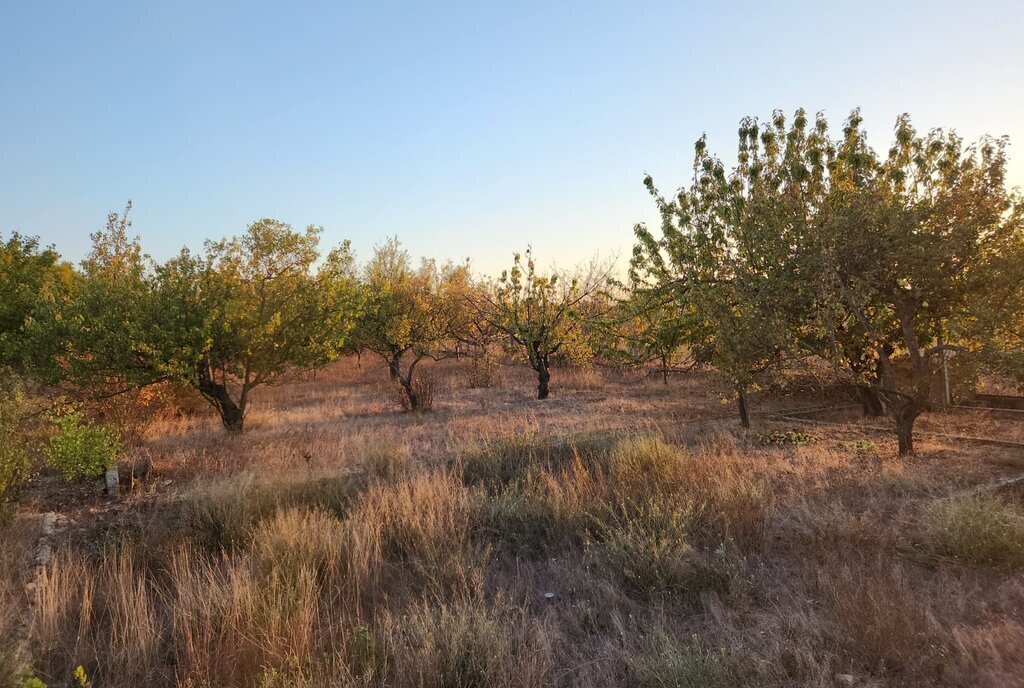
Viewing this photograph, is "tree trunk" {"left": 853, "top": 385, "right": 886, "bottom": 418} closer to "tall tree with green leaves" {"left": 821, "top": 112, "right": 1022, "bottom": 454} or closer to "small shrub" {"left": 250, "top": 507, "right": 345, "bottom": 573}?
"tall tree with green leaves" {"left": 821, "top": 112, "right": 1022, "bottom": 454}

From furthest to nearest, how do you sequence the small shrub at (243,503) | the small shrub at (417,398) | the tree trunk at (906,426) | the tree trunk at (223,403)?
the small shrub at (417,398)
the tree trunk at (223,403)
the tree trunk at (906,426)
the small shrub at (243,503)

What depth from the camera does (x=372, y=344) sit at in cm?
1939

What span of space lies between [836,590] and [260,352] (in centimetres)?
1160

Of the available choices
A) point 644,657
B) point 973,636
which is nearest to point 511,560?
point 644,657

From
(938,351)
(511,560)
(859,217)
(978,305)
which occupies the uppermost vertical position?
(859,217)

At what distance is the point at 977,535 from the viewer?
424 cm

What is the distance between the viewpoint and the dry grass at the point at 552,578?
9.98 ft

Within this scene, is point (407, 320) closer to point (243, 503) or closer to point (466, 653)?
point (243, 503)

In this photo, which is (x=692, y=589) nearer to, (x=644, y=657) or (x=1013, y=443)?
(x=644, y=657)

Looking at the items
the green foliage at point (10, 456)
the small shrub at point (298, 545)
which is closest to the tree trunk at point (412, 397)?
the green foliage at point (10, 456)

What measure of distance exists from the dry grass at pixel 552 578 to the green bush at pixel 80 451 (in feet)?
2.43

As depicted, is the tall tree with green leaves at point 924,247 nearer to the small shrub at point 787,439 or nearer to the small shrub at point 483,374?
the small shrub at point 787,439

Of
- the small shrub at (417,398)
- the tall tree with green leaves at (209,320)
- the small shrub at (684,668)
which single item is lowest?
the small shrub at (684,668)

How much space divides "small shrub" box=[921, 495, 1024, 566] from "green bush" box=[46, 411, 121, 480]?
9.97 metres
